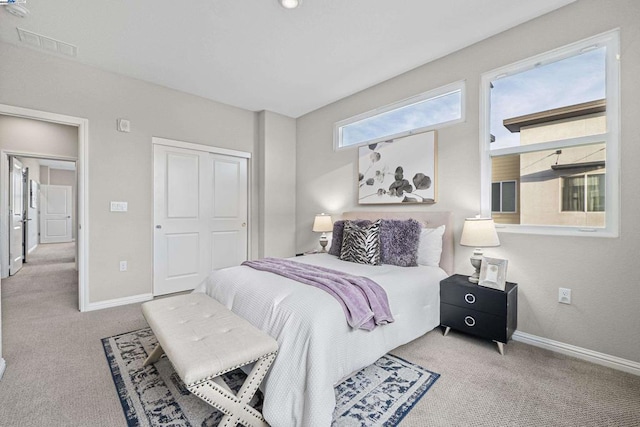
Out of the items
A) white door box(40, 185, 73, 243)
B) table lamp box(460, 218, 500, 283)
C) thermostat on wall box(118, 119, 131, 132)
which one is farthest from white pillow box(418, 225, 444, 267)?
white door box(40, 185, 73, 243)

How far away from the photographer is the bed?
1.41 meters

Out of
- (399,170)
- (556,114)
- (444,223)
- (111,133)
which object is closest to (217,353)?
(444,223)

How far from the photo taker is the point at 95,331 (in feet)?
8.62

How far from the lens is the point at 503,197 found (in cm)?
260

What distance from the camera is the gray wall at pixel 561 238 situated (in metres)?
1.98

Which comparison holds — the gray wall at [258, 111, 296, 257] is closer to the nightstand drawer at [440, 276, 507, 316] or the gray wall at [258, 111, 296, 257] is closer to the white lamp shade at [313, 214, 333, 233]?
the white lamp shade at [313, 214, 333, 233]

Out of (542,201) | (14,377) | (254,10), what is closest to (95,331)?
(14,377)

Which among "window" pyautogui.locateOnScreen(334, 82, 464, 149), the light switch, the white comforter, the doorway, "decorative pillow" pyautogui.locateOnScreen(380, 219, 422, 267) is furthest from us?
the doorway

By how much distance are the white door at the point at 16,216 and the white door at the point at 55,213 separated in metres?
3.82

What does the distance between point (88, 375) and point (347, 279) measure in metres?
1.87

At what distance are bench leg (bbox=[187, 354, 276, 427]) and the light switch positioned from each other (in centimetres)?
290

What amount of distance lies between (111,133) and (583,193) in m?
4.72

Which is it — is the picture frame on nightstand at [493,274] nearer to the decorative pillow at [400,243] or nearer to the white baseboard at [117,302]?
the decorative pillow at [400,243]

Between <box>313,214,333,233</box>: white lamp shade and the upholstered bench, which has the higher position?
<box>313,214,333,233</box>: white lamp shade
